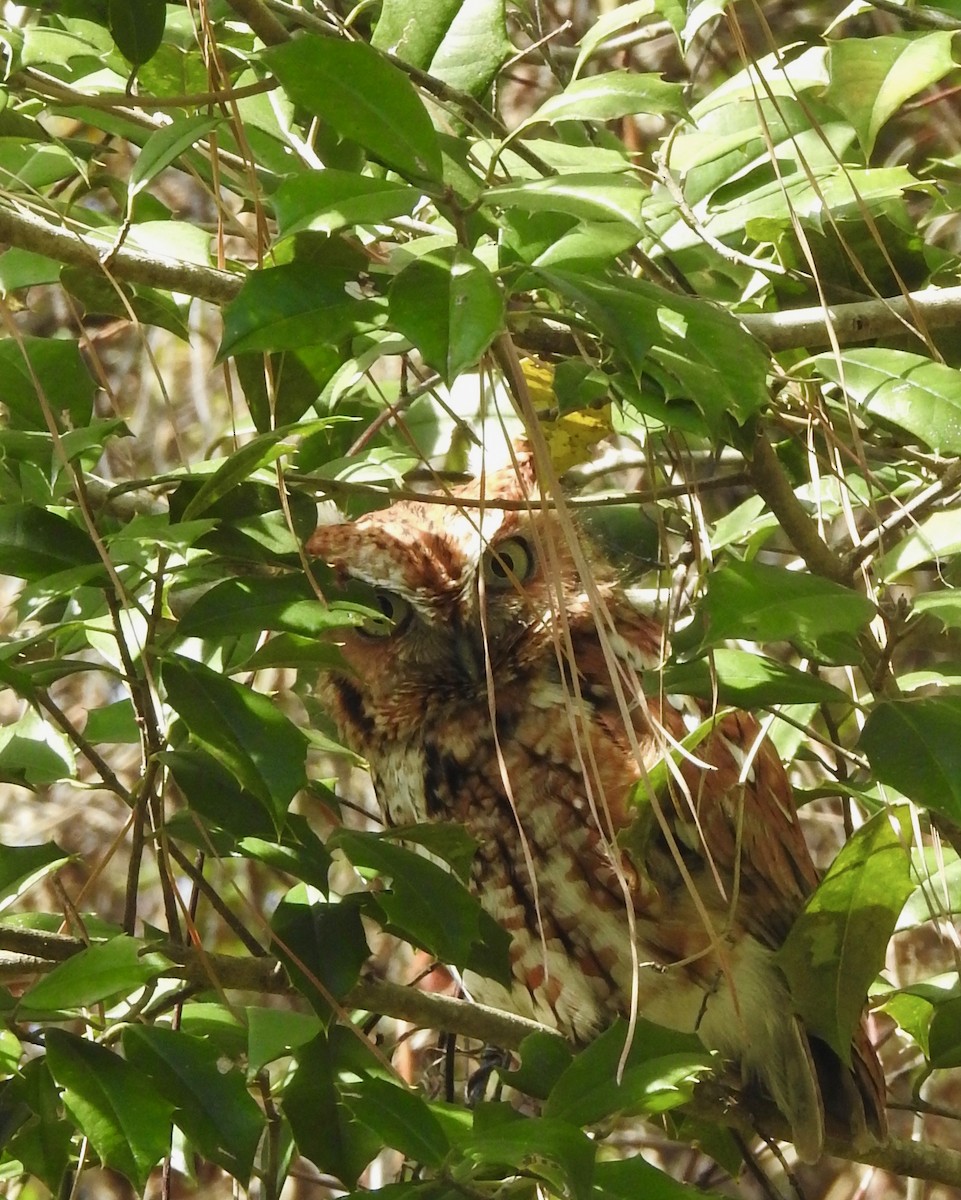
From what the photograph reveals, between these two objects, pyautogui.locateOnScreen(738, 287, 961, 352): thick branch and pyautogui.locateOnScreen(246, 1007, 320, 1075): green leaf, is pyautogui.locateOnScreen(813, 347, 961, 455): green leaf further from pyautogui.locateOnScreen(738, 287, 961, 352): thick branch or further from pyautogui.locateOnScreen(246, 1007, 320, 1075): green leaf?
pyautogui.locateOnScreen(246, 1007, 320, 1075): green leaf

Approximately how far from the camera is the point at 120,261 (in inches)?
39.9

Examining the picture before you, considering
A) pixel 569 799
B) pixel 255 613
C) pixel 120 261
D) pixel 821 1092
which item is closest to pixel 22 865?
pixel 255 613

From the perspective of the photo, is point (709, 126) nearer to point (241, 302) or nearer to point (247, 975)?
point (241, 302)

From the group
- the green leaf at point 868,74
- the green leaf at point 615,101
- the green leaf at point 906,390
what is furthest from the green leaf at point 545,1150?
the green leaf at point 868,74

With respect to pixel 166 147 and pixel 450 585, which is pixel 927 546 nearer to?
pixel 166 147

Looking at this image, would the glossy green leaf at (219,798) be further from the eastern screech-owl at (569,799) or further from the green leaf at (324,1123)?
the eastern screech-owl at (569,799)

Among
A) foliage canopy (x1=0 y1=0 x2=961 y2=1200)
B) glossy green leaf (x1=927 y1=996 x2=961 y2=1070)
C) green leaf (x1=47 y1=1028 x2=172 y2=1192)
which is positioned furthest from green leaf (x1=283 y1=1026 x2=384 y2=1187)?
glossy green leaf (x1=927 y1=996 x2=961 y2=1070)

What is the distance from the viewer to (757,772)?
1578mm

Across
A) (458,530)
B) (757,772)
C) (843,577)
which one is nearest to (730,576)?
(843,577)

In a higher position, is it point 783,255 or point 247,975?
point 783,255

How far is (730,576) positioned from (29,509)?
51 cm

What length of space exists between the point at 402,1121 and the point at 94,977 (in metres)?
0.23

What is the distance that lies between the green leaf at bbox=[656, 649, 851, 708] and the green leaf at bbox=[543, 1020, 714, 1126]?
0.81 feet

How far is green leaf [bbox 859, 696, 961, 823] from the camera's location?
89 centimetres
